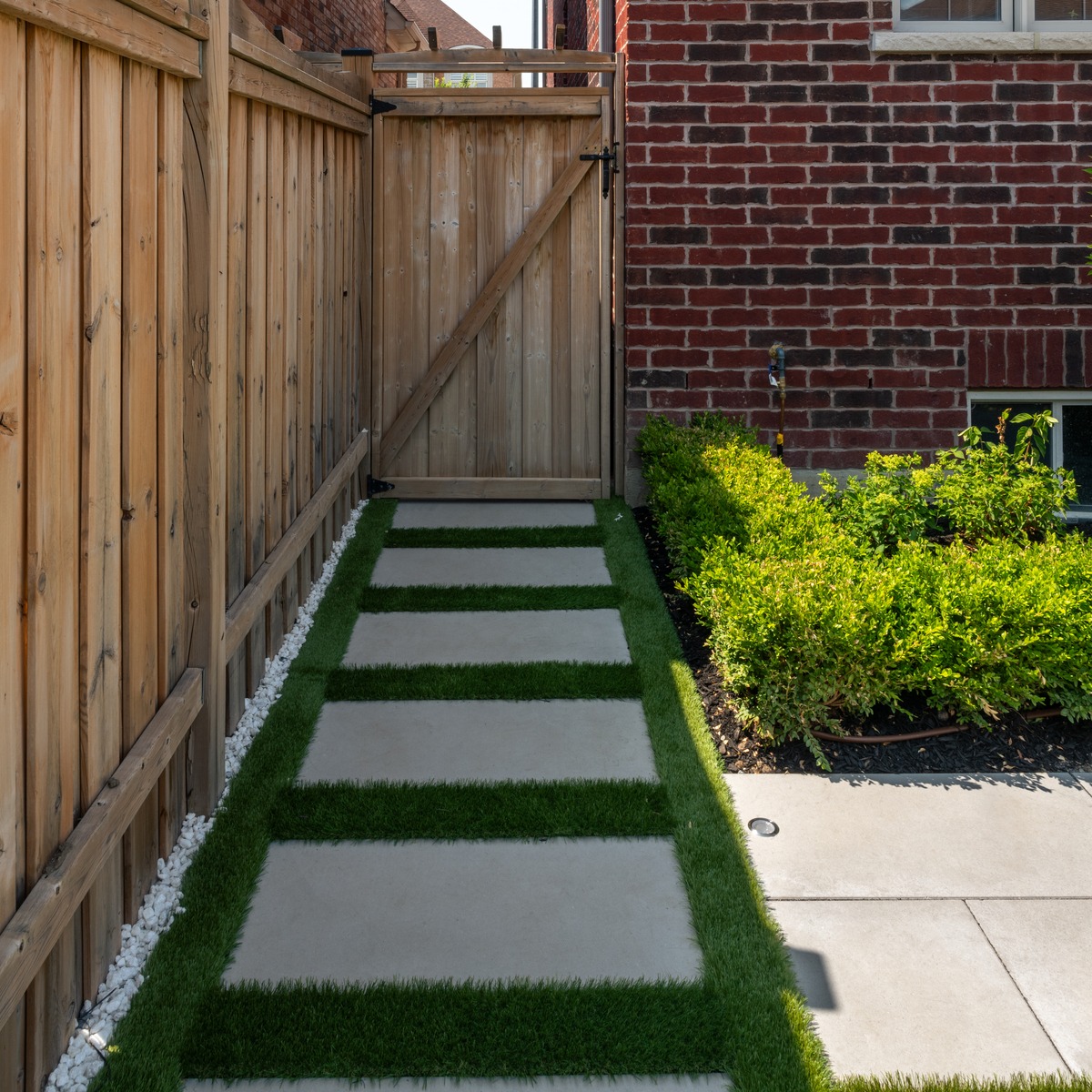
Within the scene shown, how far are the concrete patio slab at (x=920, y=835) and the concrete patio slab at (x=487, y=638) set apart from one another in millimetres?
1178

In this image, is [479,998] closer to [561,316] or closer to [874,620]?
[874,620]

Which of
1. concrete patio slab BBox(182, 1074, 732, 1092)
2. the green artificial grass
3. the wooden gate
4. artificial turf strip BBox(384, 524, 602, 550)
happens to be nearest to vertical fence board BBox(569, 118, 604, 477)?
the wooden gate

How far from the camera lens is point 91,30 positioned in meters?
2.32

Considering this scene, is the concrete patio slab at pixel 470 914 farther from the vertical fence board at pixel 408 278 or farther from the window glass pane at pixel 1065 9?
the window glass pane at pixel 1065 9

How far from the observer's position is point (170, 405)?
3.04m

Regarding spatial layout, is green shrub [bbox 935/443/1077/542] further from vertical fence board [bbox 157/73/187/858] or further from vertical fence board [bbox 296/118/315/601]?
vertical fence board [bbox 157/73/187/858]

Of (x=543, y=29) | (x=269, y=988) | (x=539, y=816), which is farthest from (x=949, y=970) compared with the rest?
(x=543, y=29)

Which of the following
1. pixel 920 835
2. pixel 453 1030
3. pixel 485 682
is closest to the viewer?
pixel 453 1030

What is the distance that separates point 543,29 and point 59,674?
17.0m

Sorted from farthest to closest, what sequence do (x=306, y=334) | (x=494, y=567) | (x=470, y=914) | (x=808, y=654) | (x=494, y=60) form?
(x=494, y=60) < (x=494, y=567) < (x=306, y=334) < (x=808, y=654) < (x=470, y=914)

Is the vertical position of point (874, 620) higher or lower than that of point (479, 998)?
higher

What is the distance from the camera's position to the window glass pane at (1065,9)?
6.71 m

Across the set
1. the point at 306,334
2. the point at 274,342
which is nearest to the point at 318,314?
the point at 306,334

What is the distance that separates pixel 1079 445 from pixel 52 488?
616cm
